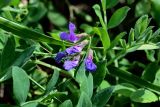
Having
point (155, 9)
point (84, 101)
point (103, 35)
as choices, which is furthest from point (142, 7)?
point (84, 101)

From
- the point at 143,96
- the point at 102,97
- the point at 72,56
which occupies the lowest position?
the point at 143,96

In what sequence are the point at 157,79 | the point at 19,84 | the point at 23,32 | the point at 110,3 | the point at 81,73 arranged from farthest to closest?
the point at 157,79 < the point at 110,3 < the point at 23,32 < the point at 81,73 < the point at 19,84

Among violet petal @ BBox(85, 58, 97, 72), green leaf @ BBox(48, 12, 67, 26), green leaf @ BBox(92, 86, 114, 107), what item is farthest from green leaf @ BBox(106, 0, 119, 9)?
green leaf @ BBox(48, 12, 67, 26)

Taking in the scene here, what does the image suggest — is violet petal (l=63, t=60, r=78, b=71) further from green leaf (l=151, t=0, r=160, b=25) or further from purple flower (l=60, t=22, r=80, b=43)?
green leaf (l=151, t=0, r=160, b=25)

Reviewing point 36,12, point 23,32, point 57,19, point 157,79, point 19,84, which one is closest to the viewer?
point 19,84

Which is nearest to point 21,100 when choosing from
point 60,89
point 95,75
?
point 60,89

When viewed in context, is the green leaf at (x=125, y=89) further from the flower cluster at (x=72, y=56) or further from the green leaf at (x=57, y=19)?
the green leaf at (x=57, y=19)

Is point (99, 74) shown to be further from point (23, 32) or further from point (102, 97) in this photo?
point (23, 32)
